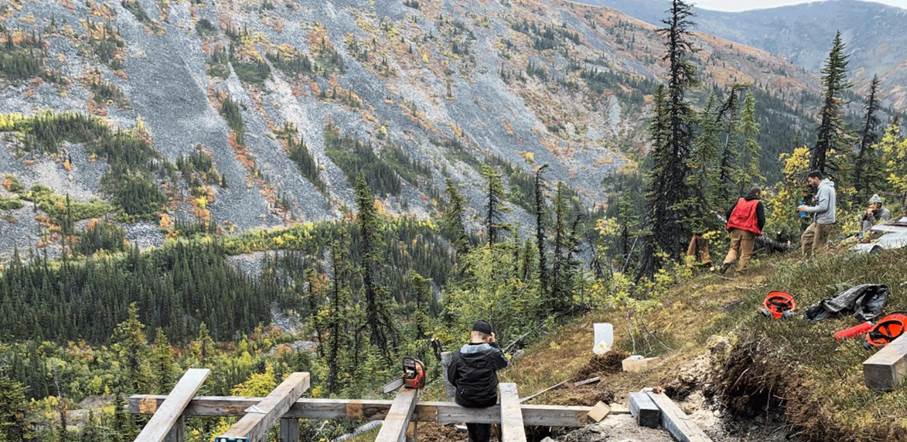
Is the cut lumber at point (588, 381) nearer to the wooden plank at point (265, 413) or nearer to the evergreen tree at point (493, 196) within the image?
the wooden plank at point (265, 413)

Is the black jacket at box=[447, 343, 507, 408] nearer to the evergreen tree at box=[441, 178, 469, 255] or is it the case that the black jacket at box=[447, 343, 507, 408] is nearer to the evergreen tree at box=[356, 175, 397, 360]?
the evergreen tree at box=[356, 175, 397, 360]

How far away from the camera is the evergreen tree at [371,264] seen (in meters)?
31.3

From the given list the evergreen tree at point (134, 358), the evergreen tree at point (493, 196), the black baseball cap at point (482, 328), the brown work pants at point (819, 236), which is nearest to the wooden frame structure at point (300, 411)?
the black baseball cap at point (482, 328)

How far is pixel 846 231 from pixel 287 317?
72132mm

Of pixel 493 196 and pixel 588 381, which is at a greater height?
pixel 588 381

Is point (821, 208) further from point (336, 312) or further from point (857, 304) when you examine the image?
point (336, 312)

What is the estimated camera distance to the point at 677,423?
16.1 ft

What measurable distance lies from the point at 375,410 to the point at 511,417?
1.66 meters

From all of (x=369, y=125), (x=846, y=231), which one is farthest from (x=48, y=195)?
(x=846, y=231)

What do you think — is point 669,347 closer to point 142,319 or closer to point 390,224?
point 142,319

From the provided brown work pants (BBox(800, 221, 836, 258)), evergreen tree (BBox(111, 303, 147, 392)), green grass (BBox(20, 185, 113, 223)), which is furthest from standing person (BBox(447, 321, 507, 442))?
green grass (BBox(20, 185, 113, 223))

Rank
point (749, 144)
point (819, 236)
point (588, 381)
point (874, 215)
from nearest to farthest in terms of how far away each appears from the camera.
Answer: point (588, 381) → point (819, 236) → point (874, 215) → point (749, 144)

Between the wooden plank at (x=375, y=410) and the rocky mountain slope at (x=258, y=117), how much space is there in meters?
87.0

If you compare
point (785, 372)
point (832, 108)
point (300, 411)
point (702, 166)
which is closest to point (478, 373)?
point (300, 411)
